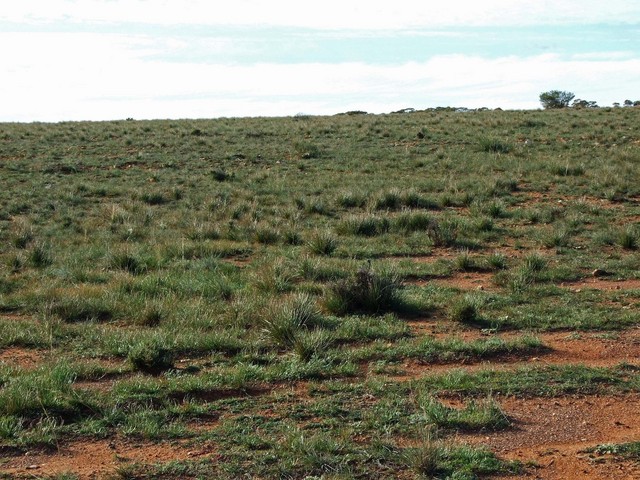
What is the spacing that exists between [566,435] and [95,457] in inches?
133

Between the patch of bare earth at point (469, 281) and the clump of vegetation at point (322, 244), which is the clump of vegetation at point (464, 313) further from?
the clump of vegetation at point (322, 244)

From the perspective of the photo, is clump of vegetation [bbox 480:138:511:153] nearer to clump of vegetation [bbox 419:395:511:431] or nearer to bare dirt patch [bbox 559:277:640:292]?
bare dirt patch [bbox 559:277:640:292]

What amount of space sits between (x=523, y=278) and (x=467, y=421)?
4767 mm

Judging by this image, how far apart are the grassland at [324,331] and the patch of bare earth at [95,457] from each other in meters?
0.02

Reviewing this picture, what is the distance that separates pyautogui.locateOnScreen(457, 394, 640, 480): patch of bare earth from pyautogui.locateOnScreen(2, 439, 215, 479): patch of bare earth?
6.74 feet

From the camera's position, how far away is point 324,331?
7816 millimetres

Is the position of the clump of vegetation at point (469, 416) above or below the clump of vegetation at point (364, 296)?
below

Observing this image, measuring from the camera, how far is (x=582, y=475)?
5027 mm

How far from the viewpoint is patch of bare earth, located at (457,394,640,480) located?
5.09m

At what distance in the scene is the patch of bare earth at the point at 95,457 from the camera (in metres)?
5.12

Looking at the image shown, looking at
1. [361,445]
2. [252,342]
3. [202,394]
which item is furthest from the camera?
[252,342]

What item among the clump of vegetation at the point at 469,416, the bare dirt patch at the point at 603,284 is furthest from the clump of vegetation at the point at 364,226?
the clump of vegetation at the point at 469,416

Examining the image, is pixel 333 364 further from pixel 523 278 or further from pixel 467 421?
pixel 523 278

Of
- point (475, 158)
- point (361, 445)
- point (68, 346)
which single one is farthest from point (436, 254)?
point (475, 158)
